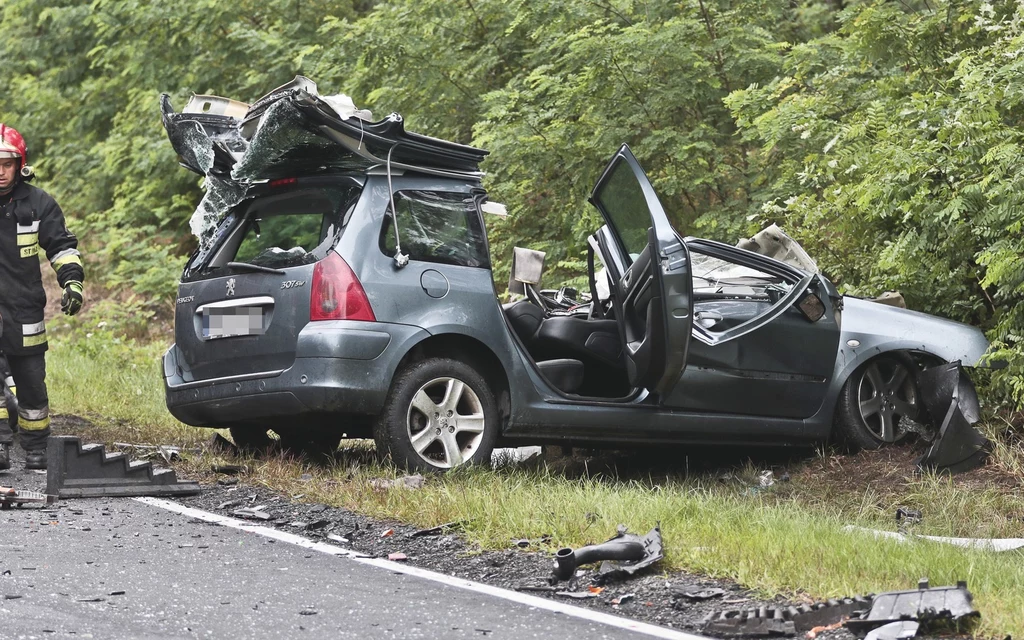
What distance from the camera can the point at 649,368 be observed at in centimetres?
693

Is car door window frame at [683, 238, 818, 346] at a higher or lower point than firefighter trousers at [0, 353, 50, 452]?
higher

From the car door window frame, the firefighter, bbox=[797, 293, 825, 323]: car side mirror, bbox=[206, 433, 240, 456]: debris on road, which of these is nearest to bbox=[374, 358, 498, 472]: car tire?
the car door window frame

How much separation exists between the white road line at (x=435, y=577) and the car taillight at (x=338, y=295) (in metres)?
1.17

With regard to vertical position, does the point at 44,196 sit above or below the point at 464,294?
above

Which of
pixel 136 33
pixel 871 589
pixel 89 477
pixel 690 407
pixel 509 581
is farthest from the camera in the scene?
pixel 136 33

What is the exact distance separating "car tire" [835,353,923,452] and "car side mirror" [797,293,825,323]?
1.74ft

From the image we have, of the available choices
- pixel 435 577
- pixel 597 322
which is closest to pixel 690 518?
pixel 435 577

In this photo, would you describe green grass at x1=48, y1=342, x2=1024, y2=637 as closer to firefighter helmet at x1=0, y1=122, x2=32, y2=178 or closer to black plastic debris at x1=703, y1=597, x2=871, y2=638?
black plastic debris at x1=703, y1=597, x2=871, y2=638

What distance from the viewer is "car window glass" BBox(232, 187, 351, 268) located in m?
6.70

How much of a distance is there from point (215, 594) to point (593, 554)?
1.41 metres

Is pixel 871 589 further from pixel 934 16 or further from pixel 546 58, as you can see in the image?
pixel 546 58

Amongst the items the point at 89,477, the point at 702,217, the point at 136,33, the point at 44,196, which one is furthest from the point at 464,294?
the point at 136,33

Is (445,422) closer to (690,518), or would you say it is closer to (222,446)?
(690,518)

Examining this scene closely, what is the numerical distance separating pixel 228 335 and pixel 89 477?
3.40 ft
